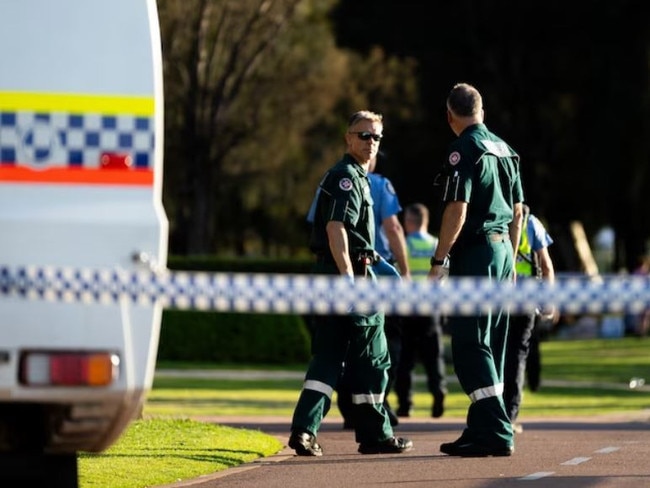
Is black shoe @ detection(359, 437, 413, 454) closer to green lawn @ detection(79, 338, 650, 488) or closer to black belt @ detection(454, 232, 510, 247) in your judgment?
green lawn @ detection(79, 338, 650, 488)

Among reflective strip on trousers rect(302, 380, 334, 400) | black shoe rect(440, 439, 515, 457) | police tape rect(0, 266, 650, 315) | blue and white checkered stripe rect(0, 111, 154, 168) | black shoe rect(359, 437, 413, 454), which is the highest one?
blue and white checkered stripe rect(0, 111, 154, 168)

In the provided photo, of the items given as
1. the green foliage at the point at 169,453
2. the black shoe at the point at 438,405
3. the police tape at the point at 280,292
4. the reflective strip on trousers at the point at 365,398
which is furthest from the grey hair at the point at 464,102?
the black shoe at the point at 438,405

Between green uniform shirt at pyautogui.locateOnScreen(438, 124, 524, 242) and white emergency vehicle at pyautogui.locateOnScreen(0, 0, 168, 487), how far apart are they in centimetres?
376

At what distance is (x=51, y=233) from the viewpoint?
6453mm

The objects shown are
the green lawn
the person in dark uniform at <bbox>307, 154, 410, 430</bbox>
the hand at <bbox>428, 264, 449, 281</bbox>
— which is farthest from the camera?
the person in dark uniform at <bbox>307, 154, 410, 430</bbox>

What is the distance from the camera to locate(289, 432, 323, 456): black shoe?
33.4 ft

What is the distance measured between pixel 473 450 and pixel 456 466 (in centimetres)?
38

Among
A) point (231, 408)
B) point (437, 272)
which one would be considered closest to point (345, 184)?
point (437, 272)

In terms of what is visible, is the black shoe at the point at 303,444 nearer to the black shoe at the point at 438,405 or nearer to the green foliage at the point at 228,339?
the black shoe at the point at 438,405

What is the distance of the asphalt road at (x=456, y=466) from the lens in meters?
9.12

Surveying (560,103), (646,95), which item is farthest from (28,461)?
(560,103)

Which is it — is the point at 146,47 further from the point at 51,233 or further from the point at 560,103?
the point at 560,103

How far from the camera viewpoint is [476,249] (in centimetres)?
1016

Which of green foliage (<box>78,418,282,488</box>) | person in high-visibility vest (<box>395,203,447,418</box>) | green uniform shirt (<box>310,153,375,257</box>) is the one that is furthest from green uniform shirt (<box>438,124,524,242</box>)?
person in high-visibility vest (<box>395,203,447,418</box>)
